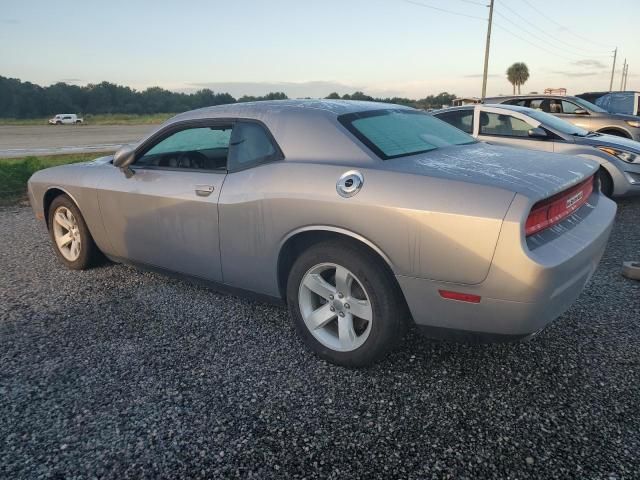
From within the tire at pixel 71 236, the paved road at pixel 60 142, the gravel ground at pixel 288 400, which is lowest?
the gravel ground at pixel 288 400

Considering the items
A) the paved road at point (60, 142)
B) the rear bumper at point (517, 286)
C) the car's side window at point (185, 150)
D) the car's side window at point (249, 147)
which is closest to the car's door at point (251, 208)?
the car's side window at point (249, 147)

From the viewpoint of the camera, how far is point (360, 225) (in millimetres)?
2441

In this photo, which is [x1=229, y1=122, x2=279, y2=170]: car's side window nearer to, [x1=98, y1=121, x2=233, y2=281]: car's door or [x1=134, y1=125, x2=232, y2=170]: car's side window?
[x1=98, y1=121, x2=233, y2=281]: car's door

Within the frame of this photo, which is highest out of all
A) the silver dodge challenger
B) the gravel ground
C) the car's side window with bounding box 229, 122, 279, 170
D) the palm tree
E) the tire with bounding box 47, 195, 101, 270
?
the palm tree

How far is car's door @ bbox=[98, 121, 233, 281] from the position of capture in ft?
10.5

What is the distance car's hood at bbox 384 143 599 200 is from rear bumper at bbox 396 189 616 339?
0.62ft

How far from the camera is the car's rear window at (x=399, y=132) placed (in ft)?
9.09

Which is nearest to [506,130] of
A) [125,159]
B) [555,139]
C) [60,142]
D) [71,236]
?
[555,139]

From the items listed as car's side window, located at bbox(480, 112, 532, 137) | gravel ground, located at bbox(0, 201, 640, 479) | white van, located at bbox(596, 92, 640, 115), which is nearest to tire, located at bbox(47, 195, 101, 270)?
gravel ground, located at bbox(0, 201, 640, 479)

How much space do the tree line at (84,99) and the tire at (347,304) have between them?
6069 cm

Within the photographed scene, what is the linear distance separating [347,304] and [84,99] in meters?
86.7

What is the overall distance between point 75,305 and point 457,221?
10.0 ft

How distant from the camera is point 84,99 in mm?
77125

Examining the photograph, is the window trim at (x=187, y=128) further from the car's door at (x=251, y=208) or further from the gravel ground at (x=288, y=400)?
the gravel ground at (x=288, y=400)
